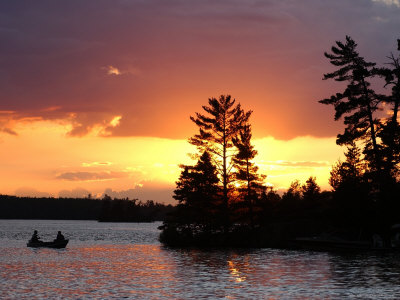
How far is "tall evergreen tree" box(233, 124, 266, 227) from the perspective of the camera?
74250 millimetres

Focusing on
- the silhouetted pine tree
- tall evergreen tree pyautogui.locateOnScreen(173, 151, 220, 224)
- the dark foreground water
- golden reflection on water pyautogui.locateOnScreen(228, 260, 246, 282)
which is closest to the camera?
the dark foreground water

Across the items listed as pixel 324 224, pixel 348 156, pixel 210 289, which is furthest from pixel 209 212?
pixel 210 289

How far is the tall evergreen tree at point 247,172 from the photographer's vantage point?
74.2 m

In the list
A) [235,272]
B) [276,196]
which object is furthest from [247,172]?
[235,272]

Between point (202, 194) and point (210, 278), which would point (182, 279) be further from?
point (202, 194)

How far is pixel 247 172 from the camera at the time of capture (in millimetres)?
75062

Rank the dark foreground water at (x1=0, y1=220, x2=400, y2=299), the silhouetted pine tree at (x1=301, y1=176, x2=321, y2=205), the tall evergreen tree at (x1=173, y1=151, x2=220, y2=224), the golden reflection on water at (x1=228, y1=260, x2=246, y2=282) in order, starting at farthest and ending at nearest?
the silhouetted pine tree at (x1=301, y1=176, x2=321, y2=205) → the tall evergreen tree at (x1=173, y1=151, x2=220, y2=224) → the golden reflection on water at (x1=228, y1=260, x2=246, y2=282) → the dark foreground water at (x1=0, y1=220, x2=400, y2=299)

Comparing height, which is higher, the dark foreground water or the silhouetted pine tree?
the silhouetted pine tree

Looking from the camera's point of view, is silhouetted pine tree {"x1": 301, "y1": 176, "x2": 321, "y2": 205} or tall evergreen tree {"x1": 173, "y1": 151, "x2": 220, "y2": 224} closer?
tall evergreen tree {"x1": 173, "y1": 151, "x2": 220, "y2": 224}

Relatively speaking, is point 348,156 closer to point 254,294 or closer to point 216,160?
point 216,160

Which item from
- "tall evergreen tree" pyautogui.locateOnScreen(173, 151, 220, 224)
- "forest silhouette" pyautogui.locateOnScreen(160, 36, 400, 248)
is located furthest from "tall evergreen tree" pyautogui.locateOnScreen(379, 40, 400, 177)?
"tall evergreen tree" pyautogui.locateOnScreen(173, 151, 220, 224)

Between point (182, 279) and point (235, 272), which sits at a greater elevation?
point (235, 272)

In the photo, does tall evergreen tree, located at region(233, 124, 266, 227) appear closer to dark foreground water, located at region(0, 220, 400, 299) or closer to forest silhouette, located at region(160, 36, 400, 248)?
forest silhouette, located at region(160, 36, 400, 248)

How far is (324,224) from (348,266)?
1330 inches
